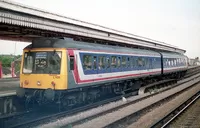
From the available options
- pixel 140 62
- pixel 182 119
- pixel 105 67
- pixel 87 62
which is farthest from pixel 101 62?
pixel 140 62

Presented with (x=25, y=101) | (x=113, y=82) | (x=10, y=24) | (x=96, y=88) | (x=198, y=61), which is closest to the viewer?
(x=10, y=24)

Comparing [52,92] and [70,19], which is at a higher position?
[70,19]

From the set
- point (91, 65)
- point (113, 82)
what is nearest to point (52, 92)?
point (91, 65)

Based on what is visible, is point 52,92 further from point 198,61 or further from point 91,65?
point 198,61

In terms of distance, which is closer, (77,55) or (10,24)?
(10,24)

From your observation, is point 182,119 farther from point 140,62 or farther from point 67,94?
point 140,62

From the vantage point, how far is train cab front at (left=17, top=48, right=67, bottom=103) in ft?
37.7

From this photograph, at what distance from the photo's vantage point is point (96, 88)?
14.8 m

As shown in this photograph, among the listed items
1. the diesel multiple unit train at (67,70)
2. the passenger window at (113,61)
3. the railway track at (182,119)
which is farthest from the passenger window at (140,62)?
the railway track at (182,119)

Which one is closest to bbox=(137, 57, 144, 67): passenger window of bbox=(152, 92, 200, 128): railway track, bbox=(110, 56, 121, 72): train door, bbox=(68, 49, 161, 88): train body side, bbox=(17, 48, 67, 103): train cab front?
bbox=(68, 49, 161, 88): train body side

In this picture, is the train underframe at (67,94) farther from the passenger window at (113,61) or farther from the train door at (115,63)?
the passenger window at (113,61)

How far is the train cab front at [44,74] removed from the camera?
11484mm

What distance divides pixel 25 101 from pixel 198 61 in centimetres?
9391

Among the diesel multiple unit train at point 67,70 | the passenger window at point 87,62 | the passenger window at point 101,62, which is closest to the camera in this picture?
the diesel multiple unit train at point 67,70
